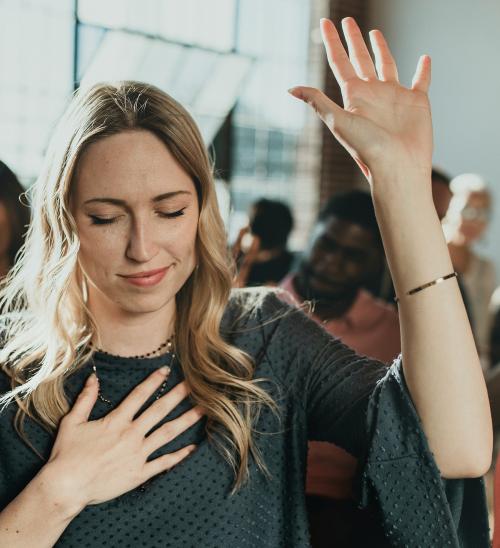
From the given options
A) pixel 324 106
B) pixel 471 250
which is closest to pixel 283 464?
pixel 324 106

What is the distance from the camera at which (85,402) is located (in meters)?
1.29

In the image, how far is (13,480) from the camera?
127cm

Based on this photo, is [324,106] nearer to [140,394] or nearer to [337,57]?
[337,57]

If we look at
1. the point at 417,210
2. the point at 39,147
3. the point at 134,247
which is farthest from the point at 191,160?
the point at 39,147

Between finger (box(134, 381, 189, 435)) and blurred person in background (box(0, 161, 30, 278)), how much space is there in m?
0.60

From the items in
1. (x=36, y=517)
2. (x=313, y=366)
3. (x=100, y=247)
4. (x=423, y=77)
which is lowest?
(x=36, y=517)

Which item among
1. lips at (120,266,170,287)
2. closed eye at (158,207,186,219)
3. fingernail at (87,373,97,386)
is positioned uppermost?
closed eye at (158,207,186,219)

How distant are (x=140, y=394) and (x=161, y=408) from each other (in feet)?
0.14

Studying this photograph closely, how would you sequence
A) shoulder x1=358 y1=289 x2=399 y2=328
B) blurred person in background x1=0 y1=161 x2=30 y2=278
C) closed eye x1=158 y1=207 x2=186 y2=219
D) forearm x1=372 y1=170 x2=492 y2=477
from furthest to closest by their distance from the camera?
shoulder x1=358 y1=289 x2=399 y2=328, blurred person in background x1=0 y1=161 x2=30 y2=278, closed eye x1=158 y1=207 x2=186 y2=219, forearm x1=372 y1=170 x2=492 y2=477

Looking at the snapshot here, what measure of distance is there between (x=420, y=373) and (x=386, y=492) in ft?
0.68

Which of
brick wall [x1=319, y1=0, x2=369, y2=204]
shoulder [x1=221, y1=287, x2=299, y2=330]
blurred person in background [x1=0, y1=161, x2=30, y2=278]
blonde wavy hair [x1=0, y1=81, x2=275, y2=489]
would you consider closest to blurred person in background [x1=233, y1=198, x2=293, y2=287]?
blurred person in background [x1=0, y1=161, x2=30, y2=278]

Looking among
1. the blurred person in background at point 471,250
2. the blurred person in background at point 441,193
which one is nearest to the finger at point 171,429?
the blurred person in background at point 441,193

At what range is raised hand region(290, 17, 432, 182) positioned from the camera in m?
1.06

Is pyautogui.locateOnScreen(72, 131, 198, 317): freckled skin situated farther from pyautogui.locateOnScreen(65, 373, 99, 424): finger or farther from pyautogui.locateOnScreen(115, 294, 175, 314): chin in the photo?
pyautogui.locateOnScreen(65, 373, 99, 424): finger
